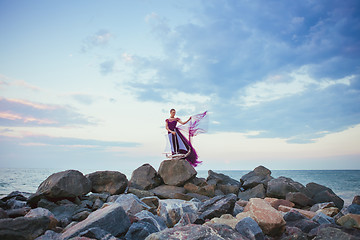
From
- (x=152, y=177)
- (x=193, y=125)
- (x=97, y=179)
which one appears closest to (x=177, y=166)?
(x=152, y=177)

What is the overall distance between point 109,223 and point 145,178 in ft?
23.9

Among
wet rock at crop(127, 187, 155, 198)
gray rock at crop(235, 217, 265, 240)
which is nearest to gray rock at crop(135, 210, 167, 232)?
gray rock at crop(235, 217, 265, 240)

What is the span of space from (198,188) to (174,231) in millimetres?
7832

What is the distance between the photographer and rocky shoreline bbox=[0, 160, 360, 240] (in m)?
4.04

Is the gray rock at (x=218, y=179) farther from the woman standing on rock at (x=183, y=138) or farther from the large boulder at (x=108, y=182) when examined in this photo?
the large boulder at (x=108, y=182)

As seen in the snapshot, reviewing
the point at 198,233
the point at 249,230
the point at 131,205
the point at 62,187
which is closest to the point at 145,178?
the point at 62,187

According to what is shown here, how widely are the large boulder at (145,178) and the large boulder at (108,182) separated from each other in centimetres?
99

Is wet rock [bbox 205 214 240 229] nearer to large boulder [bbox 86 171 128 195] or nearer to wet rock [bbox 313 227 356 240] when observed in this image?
wet rock [bbox 313 227 356 240]

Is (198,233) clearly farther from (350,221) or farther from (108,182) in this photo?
(108,182)

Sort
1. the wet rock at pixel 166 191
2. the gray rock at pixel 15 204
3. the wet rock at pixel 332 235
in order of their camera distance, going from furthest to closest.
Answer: the wet rock at pixel 166 191
the gray rock at pixel 15 204
the wet rock at pixel 332 235

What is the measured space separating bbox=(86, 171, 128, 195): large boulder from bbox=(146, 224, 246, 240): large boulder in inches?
276

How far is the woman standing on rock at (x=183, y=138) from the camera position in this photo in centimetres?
1223

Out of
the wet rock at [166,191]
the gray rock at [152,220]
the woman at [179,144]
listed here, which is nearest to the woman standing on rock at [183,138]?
the woman at [179,144]

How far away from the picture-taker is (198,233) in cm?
349
